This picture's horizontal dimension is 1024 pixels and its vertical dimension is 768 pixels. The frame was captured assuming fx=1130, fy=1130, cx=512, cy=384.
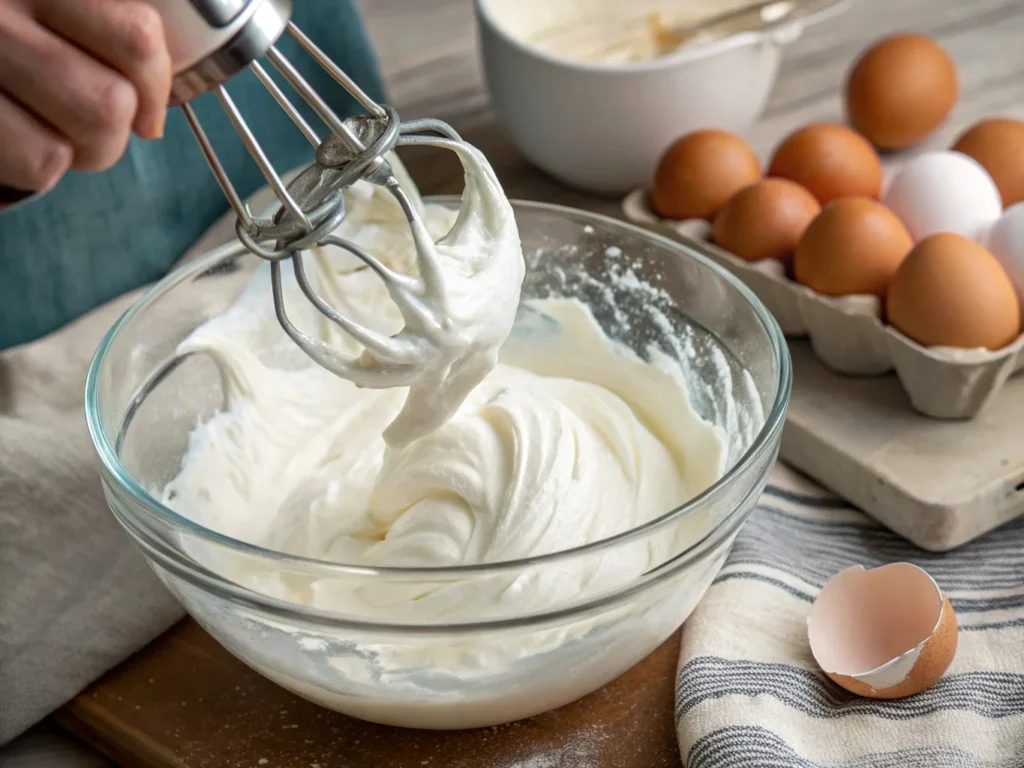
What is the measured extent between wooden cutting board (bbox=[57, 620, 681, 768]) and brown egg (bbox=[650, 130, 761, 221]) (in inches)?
23.7

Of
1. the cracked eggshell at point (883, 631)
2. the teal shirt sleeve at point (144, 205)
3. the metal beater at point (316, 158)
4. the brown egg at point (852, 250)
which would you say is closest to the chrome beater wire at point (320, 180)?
the metal beater at point (316, 158)

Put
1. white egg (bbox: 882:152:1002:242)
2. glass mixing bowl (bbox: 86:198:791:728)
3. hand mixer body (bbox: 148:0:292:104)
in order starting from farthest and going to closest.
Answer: white egg (bbox: 882:152:1002:242) < glass mixing bowl (bbox: 86:198:791:728) < hand mixer body (bbox: 148:0:292:104)

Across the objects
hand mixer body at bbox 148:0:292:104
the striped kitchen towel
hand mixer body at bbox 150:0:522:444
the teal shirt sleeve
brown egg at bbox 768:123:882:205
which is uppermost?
hand mixer body at bbox 148:0:292:104

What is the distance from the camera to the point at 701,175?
54.9 inches

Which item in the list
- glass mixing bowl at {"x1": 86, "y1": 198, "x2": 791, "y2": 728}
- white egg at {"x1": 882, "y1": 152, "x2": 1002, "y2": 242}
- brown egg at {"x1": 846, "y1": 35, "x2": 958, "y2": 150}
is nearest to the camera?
glass mixing bowl at {"x1": 86, "y1": 198, "x2": 791, "y2": 728}

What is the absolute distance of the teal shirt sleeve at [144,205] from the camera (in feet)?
4.47

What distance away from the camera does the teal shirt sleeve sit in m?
1.36

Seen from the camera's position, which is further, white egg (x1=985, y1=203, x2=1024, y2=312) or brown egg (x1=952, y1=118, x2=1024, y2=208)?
brown egg (x1=952, y1=118, x2=1024, y2=208)

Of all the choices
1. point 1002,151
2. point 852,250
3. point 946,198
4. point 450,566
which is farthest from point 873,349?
point 450,566

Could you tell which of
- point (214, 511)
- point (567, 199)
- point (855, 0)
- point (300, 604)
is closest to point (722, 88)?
point (567, 199)

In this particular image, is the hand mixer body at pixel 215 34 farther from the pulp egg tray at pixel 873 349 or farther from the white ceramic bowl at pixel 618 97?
the white ceramic bowl at pixel 618 97

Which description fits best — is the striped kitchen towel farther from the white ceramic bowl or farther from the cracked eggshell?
the white ceramic bowl

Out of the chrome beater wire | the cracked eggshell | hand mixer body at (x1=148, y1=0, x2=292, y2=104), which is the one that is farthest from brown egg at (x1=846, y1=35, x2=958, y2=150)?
hand mixer body at (x1=148, y1=0, x2=292, y2=104)

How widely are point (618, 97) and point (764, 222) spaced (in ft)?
1.01
